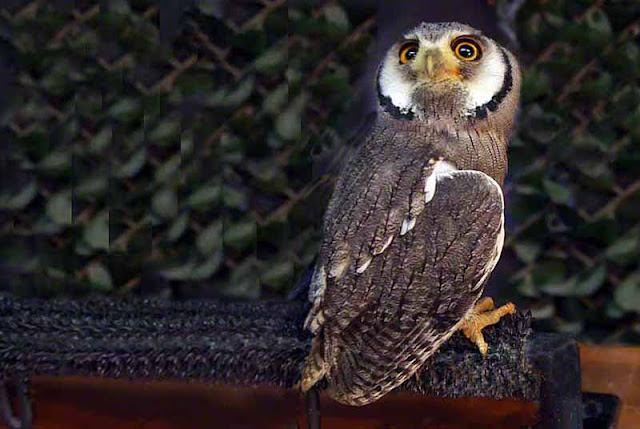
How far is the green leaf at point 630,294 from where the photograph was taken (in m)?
1.15

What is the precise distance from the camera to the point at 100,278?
4.40 feet

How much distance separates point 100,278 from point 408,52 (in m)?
0.87

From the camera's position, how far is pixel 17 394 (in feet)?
3.34

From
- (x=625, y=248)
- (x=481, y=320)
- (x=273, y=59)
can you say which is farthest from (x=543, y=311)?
(x=273, y=59)

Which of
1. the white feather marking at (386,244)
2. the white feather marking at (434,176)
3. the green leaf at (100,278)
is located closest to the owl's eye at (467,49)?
the white feather marking at (434,176)

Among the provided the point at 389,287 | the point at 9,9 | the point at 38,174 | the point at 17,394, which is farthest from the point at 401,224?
the point at 9,9

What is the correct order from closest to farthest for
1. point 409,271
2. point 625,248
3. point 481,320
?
1. point 409,271
2. point 481,320
3. point 625,248

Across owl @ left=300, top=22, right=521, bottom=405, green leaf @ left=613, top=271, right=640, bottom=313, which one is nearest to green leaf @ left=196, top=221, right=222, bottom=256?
owl @ left=300, top=22, right=521, bottom=405

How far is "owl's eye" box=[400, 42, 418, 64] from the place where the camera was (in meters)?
0.75

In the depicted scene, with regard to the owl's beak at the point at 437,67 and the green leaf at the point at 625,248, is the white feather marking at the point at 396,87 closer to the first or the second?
the owl's beak at the point at 437,67

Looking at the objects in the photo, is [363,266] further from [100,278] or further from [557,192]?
[100,278]

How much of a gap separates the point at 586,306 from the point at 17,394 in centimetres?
101

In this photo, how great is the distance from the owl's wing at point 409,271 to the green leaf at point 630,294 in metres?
0.56

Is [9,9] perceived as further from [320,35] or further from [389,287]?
[389,287]
